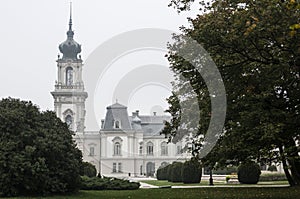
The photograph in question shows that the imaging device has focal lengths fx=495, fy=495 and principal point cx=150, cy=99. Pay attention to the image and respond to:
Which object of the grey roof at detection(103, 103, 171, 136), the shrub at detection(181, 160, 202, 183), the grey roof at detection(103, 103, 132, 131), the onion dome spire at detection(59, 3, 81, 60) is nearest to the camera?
the shrub at detection(181, 160, 202, 183)

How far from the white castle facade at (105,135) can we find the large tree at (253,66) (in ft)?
220

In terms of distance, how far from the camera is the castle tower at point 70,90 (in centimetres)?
8431

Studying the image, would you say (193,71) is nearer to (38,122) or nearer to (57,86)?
(38,122)

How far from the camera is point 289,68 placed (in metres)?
14.8

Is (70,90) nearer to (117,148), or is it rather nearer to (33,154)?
(117,148)

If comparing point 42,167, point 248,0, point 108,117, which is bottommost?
point 42,167

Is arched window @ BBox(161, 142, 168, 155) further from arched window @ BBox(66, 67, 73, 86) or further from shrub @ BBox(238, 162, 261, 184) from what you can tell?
shrub @ BBox(238, 162, 261, 184)

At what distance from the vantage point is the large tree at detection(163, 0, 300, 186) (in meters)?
13.8

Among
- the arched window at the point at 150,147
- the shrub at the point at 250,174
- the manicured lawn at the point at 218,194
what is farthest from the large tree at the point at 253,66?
the arched window at the point at 150,147

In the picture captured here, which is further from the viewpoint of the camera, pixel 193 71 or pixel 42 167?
pixel 42 167

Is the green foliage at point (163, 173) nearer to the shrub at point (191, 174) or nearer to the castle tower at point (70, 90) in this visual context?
the shrub at point (191, 174)

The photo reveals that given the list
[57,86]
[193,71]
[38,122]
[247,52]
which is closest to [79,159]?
[38,122]

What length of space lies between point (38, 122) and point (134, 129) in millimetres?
66573

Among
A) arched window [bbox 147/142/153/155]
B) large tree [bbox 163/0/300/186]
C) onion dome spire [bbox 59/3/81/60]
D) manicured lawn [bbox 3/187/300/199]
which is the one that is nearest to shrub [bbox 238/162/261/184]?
manicured lawn [bbox 3/187/300/199]
